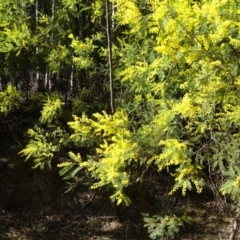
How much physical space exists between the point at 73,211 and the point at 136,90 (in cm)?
216

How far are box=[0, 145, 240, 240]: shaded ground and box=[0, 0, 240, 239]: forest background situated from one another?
339mm

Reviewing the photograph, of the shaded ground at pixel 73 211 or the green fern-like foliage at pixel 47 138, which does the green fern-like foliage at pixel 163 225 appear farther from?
the green fern-like foliage at pixel 47 138

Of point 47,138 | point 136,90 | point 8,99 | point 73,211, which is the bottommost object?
point 73,211

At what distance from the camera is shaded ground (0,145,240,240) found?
6.14 m

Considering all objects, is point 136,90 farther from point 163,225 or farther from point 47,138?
point 163,225

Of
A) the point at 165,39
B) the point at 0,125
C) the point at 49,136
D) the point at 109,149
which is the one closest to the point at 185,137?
the point at 109,149

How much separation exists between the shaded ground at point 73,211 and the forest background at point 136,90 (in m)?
0.34

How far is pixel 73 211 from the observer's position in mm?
6469

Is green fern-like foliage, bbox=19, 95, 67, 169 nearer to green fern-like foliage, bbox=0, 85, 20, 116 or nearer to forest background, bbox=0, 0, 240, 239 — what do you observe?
forest background, bbox=0, 0, 240, 239

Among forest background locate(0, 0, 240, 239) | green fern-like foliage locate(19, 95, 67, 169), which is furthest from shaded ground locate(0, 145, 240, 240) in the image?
green fern-like foliage locate(19, 95, 67, 169)

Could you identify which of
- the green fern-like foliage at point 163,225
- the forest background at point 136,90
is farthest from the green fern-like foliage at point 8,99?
the green fern-like foliage at point 163,225

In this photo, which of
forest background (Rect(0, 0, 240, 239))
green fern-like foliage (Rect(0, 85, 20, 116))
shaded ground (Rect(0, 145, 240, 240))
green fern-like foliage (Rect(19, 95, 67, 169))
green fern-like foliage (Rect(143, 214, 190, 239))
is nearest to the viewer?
forest background (Rect(0, 0, 240, 239))

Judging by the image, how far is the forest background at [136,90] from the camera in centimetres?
393

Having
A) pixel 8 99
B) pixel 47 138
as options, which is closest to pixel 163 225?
pixel 47 138
